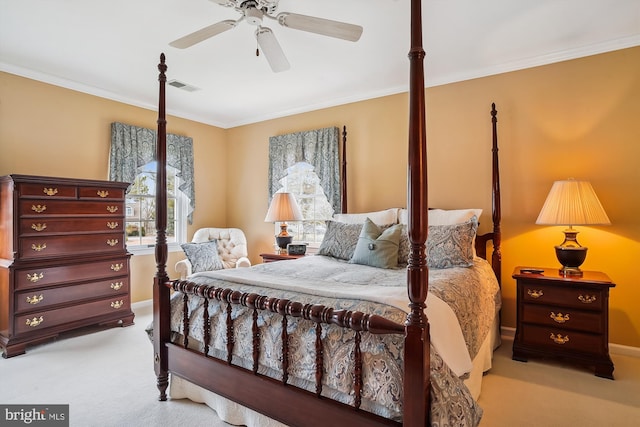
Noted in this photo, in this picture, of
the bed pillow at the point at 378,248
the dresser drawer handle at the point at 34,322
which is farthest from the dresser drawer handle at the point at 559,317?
the dresser drawer handle at the point at 34,322

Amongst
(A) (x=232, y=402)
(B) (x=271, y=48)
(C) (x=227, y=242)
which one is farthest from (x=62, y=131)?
(A) (x=232, y=402)

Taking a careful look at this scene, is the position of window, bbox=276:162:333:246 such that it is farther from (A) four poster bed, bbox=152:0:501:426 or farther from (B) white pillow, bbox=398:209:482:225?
(A) four poster bed, bbox=152:0:501:426

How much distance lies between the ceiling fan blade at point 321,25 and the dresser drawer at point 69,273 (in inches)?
115

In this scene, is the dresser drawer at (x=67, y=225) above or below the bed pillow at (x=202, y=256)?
above

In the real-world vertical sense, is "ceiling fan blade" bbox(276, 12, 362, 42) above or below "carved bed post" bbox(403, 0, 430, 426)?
above

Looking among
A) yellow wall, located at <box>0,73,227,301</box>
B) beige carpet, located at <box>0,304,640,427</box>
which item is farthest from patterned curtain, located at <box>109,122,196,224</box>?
beige carpet, located at <box>0,304,640,427</box>

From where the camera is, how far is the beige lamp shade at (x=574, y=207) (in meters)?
2.51

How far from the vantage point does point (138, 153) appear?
4.12 meters

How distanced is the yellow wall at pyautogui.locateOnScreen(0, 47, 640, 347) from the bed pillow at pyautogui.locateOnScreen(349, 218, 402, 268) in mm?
979

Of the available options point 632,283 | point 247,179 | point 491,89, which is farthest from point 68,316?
point 632,283

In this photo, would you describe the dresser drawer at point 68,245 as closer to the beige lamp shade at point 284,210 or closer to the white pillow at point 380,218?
the beige lamp shade at point 284,210

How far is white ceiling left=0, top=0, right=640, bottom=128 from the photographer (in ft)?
7.67

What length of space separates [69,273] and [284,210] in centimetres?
220

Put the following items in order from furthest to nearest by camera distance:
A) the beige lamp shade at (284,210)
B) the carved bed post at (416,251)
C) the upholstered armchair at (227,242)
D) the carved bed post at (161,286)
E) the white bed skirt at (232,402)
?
the upholstered armchair at (227,242) < the beige lamp shade at (284,210) < the carved bed post at (161,286) < the white bed skirt at (232,402) < the carved bed post at (416,251)
